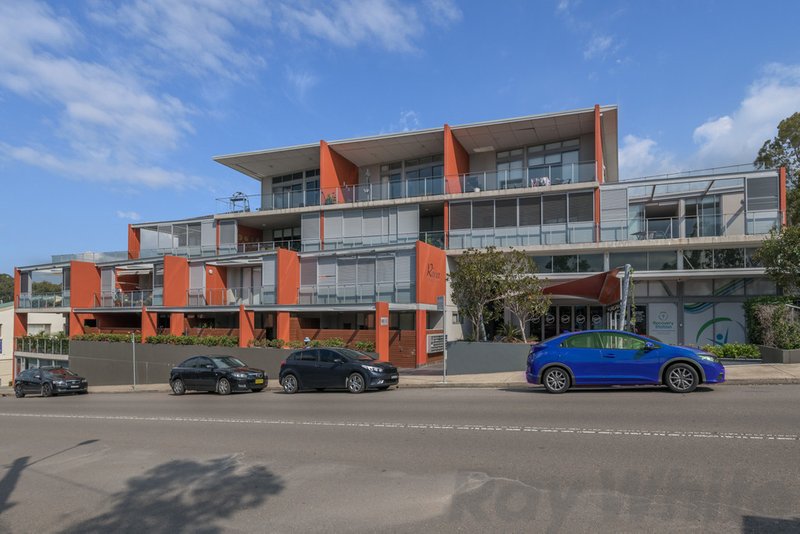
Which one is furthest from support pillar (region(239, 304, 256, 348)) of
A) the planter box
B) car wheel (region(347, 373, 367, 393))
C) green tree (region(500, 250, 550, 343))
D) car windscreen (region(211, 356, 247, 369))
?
the planter box

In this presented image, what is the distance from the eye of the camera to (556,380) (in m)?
13.3

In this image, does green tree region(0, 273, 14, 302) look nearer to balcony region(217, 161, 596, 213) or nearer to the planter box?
balcony region(217, 161, 596, 213)

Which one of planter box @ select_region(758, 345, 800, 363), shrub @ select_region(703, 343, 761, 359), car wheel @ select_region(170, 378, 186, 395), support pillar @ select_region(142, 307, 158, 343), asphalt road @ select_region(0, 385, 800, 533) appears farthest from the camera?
support pillar @ select_region(142, 307, 158, 343)

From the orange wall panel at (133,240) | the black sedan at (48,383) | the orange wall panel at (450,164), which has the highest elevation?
the orange wall panel at (450,164)

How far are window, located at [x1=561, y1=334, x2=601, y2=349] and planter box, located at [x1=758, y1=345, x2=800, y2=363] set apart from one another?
7602 mm

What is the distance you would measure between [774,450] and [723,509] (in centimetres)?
255

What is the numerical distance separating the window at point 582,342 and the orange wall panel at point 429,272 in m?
12.6

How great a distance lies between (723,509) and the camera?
16.9 ft

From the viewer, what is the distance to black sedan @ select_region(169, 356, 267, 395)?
63.8 feet

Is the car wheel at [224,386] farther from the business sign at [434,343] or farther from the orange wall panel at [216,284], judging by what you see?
the orange wall panel at [216,284]

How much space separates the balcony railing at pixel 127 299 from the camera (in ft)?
114

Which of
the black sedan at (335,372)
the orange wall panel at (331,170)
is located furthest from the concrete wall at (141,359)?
the orange wall panel at (331,170)

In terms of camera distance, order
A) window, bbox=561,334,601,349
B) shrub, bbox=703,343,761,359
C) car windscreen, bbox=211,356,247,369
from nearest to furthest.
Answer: window, bbox=561,334,601,349 → shrub, bbox=703,343,761,359 → car windscreen, bbox=211,356,247,369

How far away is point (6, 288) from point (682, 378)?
116m
